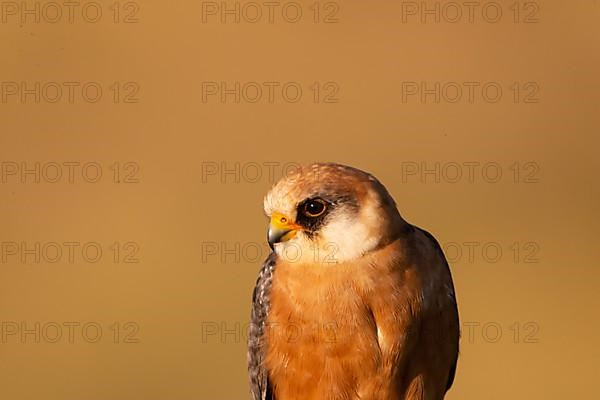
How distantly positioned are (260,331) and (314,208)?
3.75 ft

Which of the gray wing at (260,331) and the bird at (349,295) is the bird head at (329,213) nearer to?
the bird at (349,295)

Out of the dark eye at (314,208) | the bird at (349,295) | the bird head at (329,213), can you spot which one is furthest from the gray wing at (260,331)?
the dark eye at (314,208)

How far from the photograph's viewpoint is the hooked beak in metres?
8.00

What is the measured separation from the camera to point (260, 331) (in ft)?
28.3

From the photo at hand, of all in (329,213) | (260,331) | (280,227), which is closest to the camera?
(329,213)

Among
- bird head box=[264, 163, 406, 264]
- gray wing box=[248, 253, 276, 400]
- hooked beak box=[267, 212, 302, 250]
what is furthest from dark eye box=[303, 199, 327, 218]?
gray wing box=[248, 253, 276, 400]

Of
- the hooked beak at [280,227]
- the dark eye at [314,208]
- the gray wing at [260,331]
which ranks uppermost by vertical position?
the dark eye at [314,208]

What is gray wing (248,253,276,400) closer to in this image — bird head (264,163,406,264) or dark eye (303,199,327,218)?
bird head (264,163,406,264)

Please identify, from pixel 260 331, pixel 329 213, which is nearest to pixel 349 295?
pixel 329 213

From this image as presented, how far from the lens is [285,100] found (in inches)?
699

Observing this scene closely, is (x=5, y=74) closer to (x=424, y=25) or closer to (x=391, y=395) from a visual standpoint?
(x=424, y=25)

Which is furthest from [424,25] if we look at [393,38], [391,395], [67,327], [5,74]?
[391,395]

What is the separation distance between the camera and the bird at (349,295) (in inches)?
314

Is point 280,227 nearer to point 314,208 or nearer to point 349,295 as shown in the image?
point 314,208
